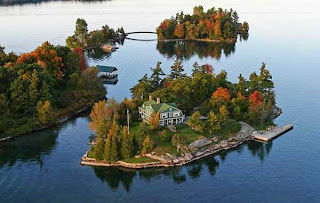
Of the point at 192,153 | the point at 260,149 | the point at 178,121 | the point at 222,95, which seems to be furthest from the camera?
the point at 222,95

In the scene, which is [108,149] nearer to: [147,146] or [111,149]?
[111,149]

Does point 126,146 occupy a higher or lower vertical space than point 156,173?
higher

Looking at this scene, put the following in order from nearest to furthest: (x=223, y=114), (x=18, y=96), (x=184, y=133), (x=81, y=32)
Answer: (x=184, y=133) → (x=223, y=114) → (x=18, y=96) → (x=81, y=32)

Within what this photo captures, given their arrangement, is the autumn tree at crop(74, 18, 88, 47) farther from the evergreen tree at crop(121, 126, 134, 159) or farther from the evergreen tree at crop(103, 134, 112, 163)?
the evergreen tree at crop(103, 134, 112, 163)

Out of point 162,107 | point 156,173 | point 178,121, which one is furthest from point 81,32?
point 156,173

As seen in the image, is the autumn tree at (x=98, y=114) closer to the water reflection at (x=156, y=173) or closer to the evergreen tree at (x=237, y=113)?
the water reflection at (x=156, y=173)

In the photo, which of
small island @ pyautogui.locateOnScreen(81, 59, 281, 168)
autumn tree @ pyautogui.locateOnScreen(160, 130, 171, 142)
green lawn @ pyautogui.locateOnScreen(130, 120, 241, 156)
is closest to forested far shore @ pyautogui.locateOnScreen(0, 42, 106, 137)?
small island @ pyautogui.locateOnScreen(81, 59, 281, 168)

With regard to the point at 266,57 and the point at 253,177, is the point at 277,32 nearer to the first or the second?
the point at 266,57
